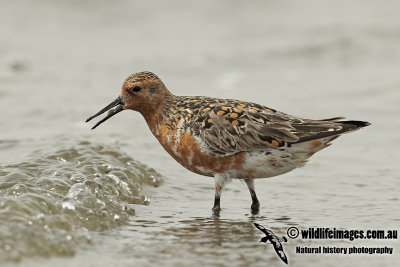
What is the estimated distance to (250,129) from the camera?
9.54 m

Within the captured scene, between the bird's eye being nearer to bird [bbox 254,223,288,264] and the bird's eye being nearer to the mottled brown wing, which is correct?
the mottled brown wing

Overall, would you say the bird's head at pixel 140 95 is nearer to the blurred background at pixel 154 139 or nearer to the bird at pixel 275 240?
the blurred background at pixel 154 139

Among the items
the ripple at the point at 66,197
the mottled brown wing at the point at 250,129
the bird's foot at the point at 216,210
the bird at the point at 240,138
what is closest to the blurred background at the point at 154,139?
the ripple at the point at 66,197

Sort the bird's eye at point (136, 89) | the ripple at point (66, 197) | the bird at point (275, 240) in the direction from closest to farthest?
the ripple at point (66, 197) → the bird at point (275, 240) → the bird's eye at point (136, 89)

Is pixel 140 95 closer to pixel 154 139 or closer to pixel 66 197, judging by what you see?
pixel 66 197

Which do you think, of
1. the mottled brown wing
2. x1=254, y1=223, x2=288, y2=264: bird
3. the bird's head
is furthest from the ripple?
x1=254, y1=223, x2=288, y2=264: bird

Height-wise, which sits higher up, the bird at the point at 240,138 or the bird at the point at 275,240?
the bird at the point at 240,138

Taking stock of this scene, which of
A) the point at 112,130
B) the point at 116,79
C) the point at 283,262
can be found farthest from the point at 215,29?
the point at 283,262

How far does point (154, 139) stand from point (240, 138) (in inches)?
179

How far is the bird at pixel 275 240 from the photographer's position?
801 centimetres

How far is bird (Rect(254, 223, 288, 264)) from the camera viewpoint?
801cm

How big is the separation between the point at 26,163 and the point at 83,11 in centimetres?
1258

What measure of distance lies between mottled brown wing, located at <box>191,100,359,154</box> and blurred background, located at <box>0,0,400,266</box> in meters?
0.97

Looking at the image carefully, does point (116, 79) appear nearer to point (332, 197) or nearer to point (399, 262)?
point (332, 197)
